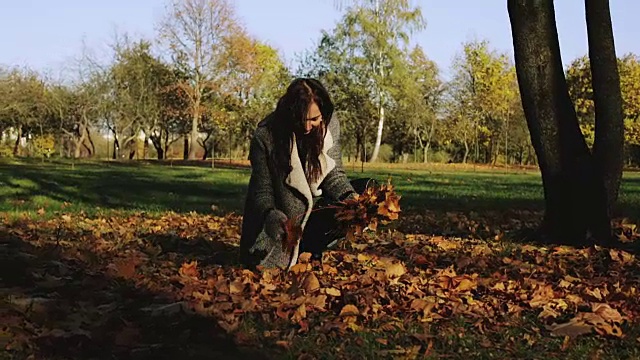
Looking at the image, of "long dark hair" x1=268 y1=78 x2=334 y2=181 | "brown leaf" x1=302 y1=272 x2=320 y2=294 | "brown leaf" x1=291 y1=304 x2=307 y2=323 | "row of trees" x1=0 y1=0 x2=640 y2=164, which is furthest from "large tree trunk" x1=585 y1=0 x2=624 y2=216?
"row of trees" x1=0 y1=0 x2=640 y2=164

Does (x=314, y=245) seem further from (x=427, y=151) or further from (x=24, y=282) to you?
(x=427, y=151)

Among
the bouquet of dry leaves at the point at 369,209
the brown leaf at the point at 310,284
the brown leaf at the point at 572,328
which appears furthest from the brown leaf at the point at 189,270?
the brown leaf at the point at 572,328

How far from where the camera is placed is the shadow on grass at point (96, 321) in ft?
10.5

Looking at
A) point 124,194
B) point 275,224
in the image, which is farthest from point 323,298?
Result: point 124,194

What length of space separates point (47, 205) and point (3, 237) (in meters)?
4.27

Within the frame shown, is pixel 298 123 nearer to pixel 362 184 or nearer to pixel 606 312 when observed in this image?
pixel 362 184

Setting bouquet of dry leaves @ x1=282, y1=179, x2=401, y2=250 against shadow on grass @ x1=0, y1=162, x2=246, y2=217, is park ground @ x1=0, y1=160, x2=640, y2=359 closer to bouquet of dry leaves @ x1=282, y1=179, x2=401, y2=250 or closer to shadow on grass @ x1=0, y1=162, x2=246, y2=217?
bouquet of dry leaves @ x1=282, y1=179, x2=401, y2=250

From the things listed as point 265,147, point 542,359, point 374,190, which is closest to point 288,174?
point 265,147

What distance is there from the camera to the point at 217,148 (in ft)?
224

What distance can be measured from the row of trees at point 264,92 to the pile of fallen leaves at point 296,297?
41.9 m

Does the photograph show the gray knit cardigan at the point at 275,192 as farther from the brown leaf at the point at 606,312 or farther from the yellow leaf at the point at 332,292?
the brown leaf at the point at 606,312

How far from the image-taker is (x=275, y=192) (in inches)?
197

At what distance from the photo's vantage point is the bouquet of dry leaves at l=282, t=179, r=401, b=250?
449cm

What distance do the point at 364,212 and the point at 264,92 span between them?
174 feet
